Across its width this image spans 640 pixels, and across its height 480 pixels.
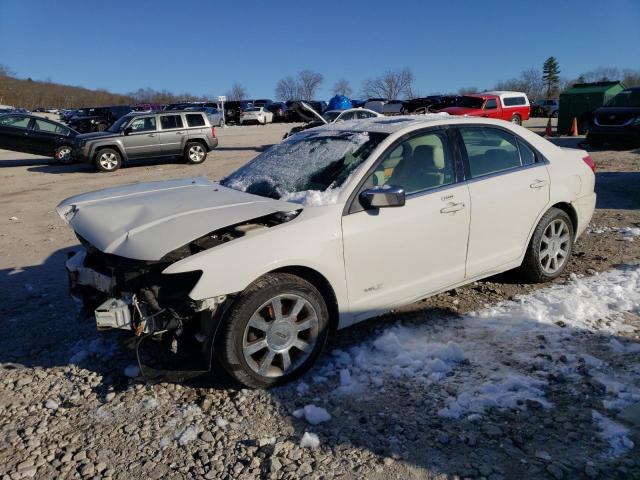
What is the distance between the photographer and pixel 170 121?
1588 centimetres

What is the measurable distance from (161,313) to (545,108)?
4368 cm

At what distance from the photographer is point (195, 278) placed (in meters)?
3.00

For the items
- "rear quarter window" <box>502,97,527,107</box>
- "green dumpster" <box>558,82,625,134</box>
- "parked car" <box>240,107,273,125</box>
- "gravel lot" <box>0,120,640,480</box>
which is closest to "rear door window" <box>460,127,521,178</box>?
"gravel lot" <box>0,120,640,480</box>

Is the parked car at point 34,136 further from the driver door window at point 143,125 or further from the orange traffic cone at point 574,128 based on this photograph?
the orange traffic cone at point 574,128

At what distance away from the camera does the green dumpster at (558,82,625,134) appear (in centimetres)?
2033

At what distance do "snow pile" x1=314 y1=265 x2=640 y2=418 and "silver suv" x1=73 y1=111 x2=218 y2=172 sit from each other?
43.0 feet

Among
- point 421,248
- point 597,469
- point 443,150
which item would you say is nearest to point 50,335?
point 421,248

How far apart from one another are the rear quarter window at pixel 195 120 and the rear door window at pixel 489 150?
13.2 m

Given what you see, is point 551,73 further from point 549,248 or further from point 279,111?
point 549,248

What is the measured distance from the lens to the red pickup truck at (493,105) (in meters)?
22.6

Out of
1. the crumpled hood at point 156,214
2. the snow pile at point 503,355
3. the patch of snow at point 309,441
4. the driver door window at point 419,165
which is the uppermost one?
the driver door window at point 419,165

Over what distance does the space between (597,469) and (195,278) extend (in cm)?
227

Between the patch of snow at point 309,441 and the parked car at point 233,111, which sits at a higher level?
the parked car at point 233,111

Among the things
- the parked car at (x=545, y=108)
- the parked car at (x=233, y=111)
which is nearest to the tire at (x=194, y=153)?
the parked car at (x=233, y=111)
